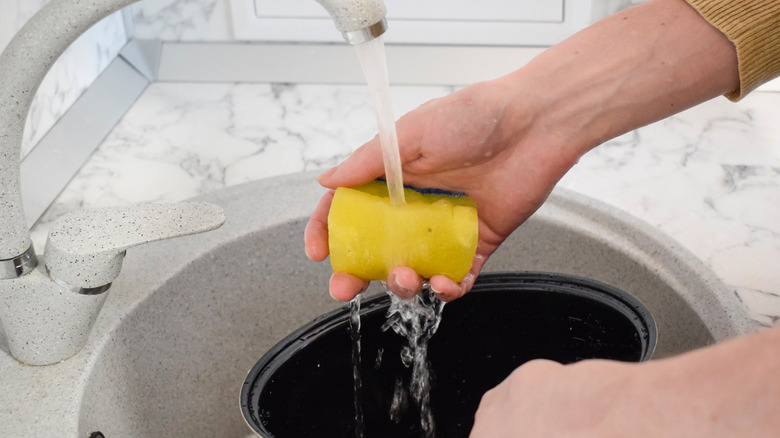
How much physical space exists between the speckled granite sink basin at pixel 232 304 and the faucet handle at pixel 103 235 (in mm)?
81

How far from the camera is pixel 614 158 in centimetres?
95

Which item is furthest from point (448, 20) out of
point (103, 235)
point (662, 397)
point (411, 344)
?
point (662, 397)

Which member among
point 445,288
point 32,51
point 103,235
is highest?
point 32,51

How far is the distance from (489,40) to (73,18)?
72 cm

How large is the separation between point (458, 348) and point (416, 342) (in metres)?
0.06

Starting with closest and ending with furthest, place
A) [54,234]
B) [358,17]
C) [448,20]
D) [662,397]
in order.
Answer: [662,397]
[358,17]
[54,234]
[448,20]

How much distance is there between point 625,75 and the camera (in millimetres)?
707

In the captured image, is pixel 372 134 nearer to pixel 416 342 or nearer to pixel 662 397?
pixel 416 342

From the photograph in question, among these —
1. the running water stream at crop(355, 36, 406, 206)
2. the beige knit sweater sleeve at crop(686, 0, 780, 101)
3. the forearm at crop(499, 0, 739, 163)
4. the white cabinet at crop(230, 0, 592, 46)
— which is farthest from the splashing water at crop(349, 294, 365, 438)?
the white cabinet at crop(230, 0, 592, 46)

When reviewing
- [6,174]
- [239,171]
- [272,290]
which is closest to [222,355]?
[272,290]

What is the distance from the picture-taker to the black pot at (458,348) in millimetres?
671

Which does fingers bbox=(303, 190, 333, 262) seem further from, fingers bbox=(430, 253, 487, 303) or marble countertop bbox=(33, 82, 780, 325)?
marble countertop bbox=(33, 82, 780, 325)

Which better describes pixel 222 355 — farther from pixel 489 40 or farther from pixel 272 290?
pixel 489 40

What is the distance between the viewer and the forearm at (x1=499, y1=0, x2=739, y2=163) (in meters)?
0.68
